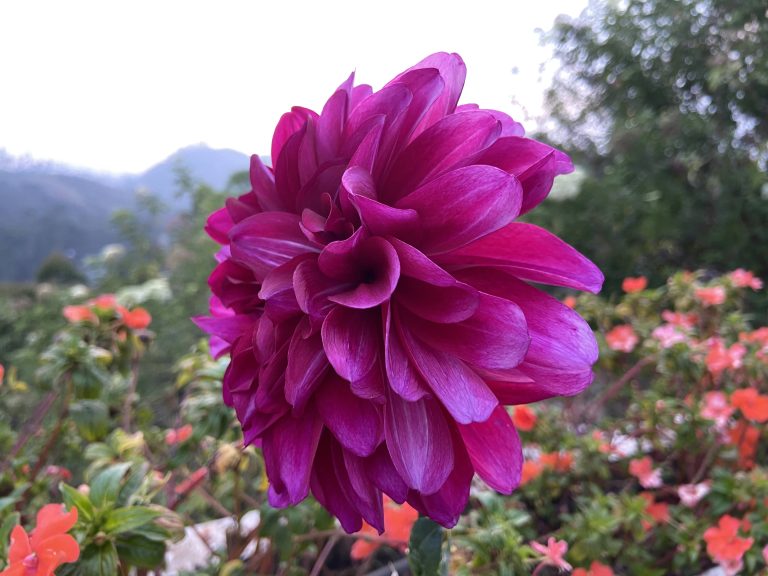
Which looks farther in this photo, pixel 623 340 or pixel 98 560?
pixel 623 340

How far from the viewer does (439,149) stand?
28cm

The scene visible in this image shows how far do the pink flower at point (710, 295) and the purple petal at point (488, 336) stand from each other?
2.90 feet

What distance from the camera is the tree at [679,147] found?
1.94 meters

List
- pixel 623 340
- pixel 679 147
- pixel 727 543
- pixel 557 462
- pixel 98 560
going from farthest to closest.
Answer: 1. pixel 679 147
2. pixel 623 340
3. pixel 557 462
4. pixel 727 543
5. pixel 98 560

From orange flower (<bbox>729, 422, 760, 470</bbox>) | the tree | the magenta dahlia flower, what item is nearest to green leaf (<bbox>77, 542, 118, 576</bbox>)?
the magenta dahlia flower

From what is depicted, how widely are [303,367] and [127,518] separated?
0.22 meters

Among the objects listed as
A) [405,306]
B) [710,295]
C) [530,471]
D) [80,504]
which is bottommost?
[530,471]

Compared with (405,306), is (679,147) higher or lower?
higher

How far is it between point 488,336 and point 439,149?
103 mm

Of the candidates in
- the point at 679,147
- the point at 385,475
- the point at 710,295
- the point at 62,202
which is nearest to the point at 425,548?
the point at 385,475

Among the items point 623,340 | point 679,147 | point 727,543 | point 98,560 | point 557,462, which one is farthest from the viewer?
point 679,147

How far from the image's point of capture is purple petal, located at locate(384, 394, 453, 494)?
249 millimetres

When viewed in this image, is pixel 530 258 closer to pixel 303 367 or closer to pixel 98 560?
pixel 303 367

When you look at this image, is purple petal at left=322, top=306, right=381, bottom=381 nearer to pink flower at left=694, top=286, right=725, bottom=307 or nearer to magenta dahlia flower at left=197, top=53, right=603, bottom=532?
magenta dahlia flower at left=197, top=53, right=603, bottom=532
